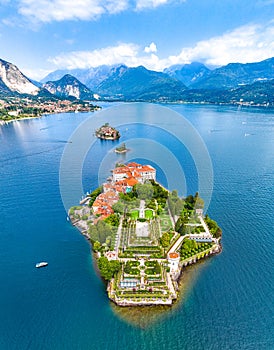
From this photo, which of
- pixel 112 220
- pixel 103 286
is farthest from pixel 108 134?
pixel 103 286

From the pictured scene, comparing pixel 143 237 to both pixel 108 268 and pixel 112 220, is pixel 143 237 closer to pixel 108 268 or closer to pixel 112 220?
pixel 112 220

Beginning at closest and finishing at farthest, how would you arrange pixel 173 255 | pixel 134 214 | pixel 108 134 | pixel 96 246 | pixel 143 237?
pixel 173 255 → pixel 96 246 → pixel 143 237 → pixel 134 214 → pixel 108 134

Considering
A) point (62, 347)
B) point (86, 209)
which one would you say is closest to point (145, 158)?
point (86, 209)

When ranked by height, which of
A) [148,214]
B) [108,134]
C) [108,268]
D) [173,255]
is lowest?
[148,214]

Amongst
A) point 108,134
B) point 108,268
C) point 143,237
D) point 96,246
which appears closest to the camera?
point 108,268

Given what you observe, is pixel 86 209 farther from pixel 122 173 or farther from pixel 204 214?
pixel 204 214

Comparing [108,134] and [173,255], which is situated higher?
[173,255]

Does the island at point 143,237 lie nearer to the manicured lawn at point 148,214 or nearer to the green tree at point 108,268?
the green tree at point 108,268

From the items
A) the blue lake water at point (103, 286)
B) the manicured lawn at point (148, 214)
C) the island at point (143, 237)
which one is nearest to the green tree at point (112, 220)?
the island at point (143, 237)

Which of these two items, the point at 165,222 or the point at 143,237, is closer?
the point at 143,237
